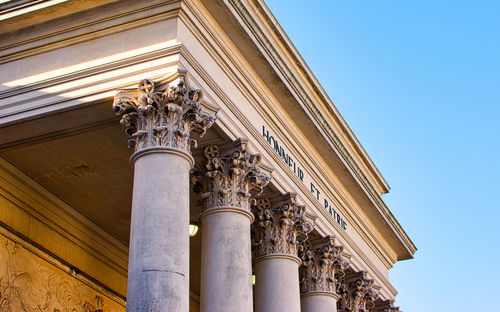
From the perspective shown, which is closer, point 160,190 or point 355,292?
point 160,190

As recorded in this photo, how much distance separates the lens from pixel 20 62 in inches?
900

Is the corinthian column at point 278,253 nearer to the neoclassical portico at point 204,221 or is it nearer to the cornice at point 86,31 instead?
the neoclassical portico at point 204,221

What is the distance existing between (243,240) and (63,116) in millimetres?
5958

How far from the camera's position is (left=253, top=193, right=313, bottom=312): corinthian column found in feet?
83.6

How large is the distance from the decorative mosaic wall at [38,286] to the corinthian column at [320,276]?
7.50 metres

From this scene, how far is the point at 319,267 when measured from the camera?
30156 mm

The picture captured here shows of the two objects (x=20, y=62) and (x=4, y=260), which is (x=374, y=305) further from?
(x=20, y=62)

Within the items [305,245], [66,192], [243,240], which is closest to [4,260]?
[66,192]

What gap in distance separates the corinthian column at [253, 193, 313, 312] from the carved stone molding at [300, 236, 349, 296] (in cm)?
292

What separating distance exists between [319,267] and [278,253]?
437 cm

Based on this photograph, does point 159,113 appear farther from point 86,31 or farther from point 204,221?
point 204,221

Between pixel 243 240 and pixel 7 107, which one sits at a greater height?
pixel 7 107

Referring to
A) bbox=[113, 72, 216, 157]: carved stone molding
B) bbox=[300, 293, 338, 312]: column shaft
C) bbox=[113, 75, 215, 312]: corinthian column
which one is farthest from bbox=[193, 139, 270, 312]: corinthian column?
bbox=[300, 293, 338, 312]: column shaft

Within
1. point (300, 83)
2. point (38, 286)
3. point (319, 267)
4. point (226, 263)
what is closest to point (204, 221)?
point (226, 263)
